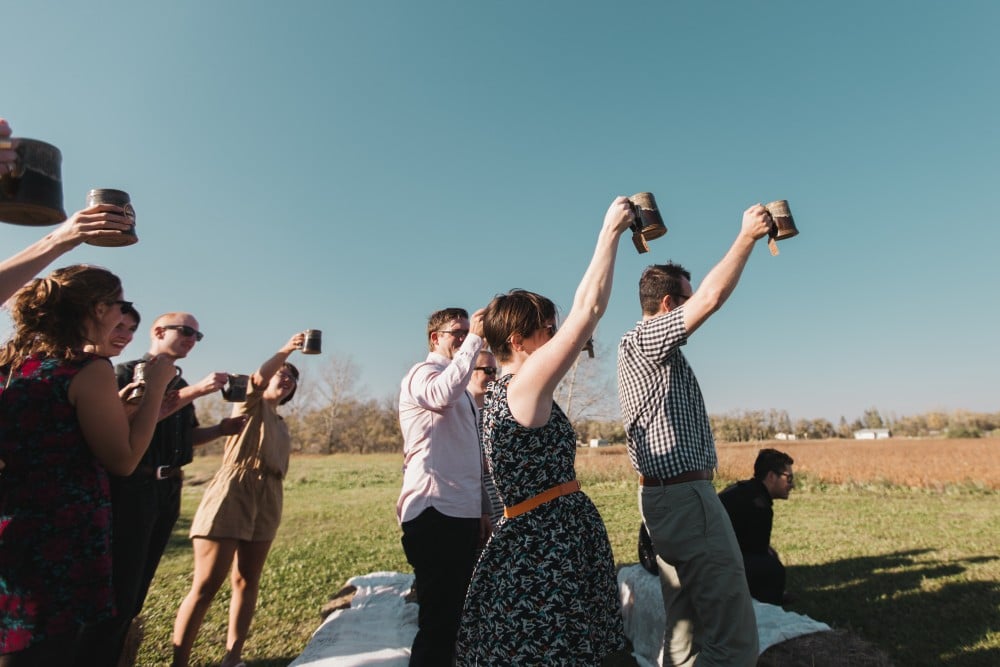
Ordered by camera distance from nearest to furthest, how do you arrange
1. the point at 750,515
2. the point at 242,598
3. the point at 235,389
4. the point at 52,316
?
the point at 52,316 → the point at 235,389 → the point at 242,598 → the point at 750,515

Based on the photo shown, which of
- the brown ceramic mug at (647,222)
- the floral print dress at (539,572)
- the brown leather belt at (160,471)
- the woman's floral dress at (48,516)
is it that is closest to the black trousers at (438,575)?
the floral print dress at (539,572)

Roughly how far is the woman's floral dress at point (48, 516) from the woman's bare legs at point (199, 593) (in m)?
1.77

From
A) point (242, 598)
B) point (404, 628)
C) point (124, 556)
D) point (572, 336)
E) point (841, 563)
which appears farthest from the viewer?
point (841, 563)

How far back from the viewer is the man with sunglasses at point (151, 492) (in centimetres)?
230

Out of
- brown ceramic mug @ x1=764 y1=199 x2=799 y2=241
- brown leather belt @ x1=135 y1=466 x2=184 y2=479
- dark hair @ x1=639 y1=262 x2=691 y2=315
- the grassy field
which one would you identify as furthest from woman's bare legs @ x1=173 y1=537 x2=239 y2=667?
brown ceramic mug @ x1=764 y1=199 x2=799 y2=241

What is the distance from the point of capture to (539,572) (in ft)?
Answer: 6.11

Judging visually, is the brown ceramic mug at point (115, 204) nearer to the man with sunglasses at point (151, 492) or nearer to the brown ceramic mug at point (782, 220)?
the man with sunglasses at point (151, 492)

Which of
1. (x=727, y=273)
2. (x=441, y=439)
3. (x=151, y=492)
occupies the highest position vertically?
(x=727, y=273)

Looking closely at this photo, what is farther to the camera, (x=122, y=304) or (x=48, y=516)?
(x=122, y=304)

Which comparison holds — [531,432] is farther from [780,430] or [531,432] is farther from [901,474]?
[780,430]

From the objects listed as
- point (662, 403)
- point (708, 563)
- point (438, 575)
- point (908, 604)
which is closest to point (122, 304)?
point (438, 575)

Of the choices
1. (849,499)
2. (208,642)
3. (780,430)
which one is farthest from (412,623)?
(780,430)

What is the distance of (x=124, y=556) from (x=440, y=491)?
147 cm

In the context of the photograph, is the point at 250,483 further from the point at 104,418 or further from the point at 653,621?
the point at 653,621
